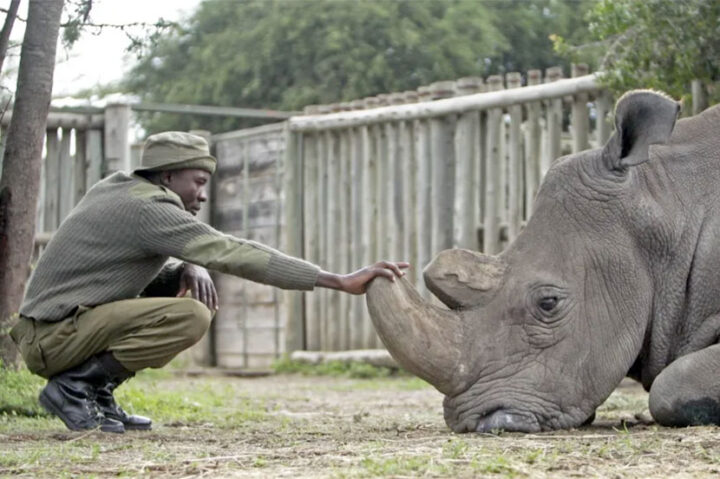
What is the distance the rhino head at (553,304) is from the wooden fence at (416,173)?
163 inches

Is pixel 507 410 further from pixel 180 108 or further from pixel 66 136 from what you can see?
pixel 180 108

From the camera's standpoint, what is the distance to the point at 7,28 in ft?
25.7

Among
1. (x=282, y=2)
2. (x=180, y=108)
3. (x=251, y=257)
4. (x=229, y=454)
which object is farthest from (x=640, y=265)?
(x=282, y=2)

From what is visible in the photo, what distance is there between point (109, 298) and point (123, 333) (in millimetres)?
190

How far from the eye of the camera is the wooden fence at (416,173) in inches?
468

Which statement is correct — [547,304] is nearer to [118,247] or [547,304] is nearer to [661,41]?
[118,247]

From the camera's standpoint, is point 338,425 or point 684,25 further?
point 684,25

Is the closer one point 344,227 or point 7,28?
point 7,28

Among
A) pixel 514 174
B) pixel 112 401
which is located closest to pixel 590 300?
pixel 112 401

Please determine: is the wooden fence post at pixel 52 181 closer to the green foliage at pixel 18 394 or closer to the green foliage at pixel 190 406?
the green foliage at pixel 190 406

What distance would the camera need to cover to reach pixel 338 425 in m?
7.76

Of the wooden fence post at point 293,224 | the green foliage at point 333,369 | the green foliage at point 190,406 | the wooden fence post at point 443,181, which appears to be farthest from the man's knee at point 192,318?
the wooden fence post at point 293,224

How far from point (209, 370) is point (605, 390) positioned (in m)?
8.62

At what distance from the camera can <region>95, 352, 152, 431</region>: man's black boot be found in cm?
733
